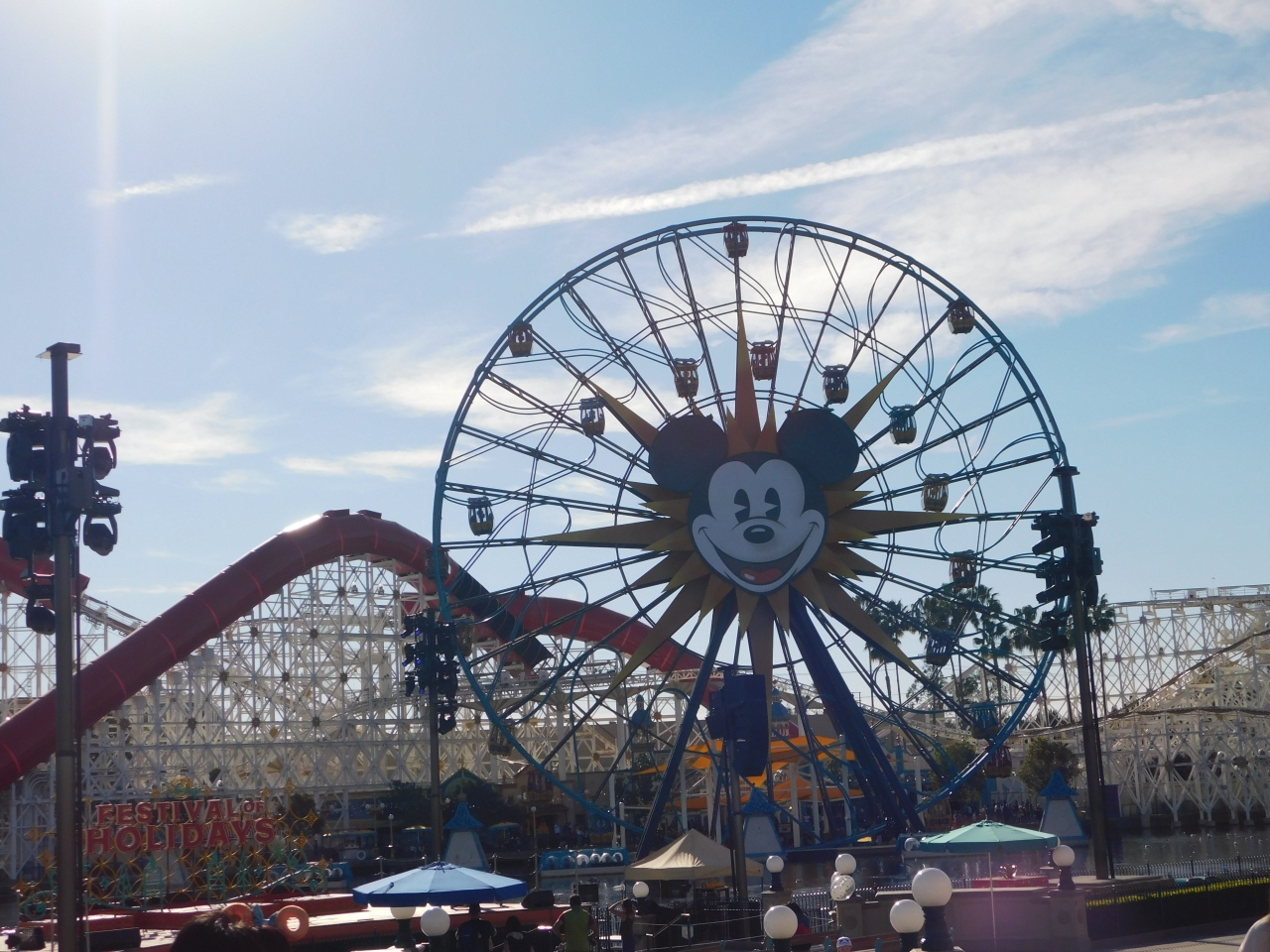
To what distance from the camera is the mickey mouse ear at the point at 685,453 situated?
36.7 metres

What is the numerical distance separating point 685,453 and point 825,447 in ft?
10.9

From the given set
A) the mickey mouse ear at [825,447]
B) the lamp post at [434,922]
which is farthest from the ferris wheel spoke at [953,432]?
the lamp post at [434,922]

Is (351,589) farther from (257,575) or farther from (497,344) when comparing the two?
(497,344)

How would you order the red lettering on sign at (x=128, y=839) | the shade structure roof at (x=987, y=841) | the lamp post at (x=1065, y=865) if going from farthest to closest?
the red lettering on sign at (x=128, y=839)
the shade structure roof at (x=987, y=841)
the lamp post at (x=1065, y=865)

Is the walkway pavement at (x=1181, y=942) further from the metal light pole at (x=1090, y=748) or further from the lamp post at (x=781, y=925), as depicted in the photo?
the lamp post at (x=781, y=925)

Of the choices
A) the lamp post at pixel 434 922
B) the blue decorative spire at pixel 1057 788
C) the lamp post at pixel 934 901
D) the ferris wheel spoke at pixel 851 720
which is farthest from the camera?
the blue decorative spire at pixel 1057 788


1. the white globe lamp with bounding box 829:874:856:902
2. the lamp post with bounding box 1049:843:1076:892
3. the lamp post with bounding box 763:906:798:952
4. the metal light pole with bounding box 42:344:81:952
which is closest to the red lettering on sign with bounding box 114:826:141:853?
the white globe lamp with bounding box 829:874:856:902

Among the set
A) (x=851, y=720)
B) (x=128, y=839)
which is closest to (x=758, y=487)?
(x=851, y=720)

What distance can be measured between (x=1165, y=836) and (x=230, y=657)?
117 feet

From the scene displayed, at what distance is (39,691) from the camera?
2128 inches

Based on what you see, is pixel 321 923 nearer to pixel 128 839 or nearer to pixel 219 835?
pixel 128 839

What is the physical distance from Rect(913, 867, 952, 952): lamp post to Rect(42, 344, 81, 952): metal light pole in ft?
24.9

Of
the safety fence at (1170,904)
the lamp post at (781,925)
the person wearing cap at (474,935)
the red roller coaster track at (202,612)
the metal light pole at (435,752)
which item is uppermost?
the red roller coaster track at (202,612)

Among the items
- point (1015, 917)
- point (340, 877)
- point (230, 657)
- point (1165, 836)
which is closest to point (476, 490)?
point (340, 877)
